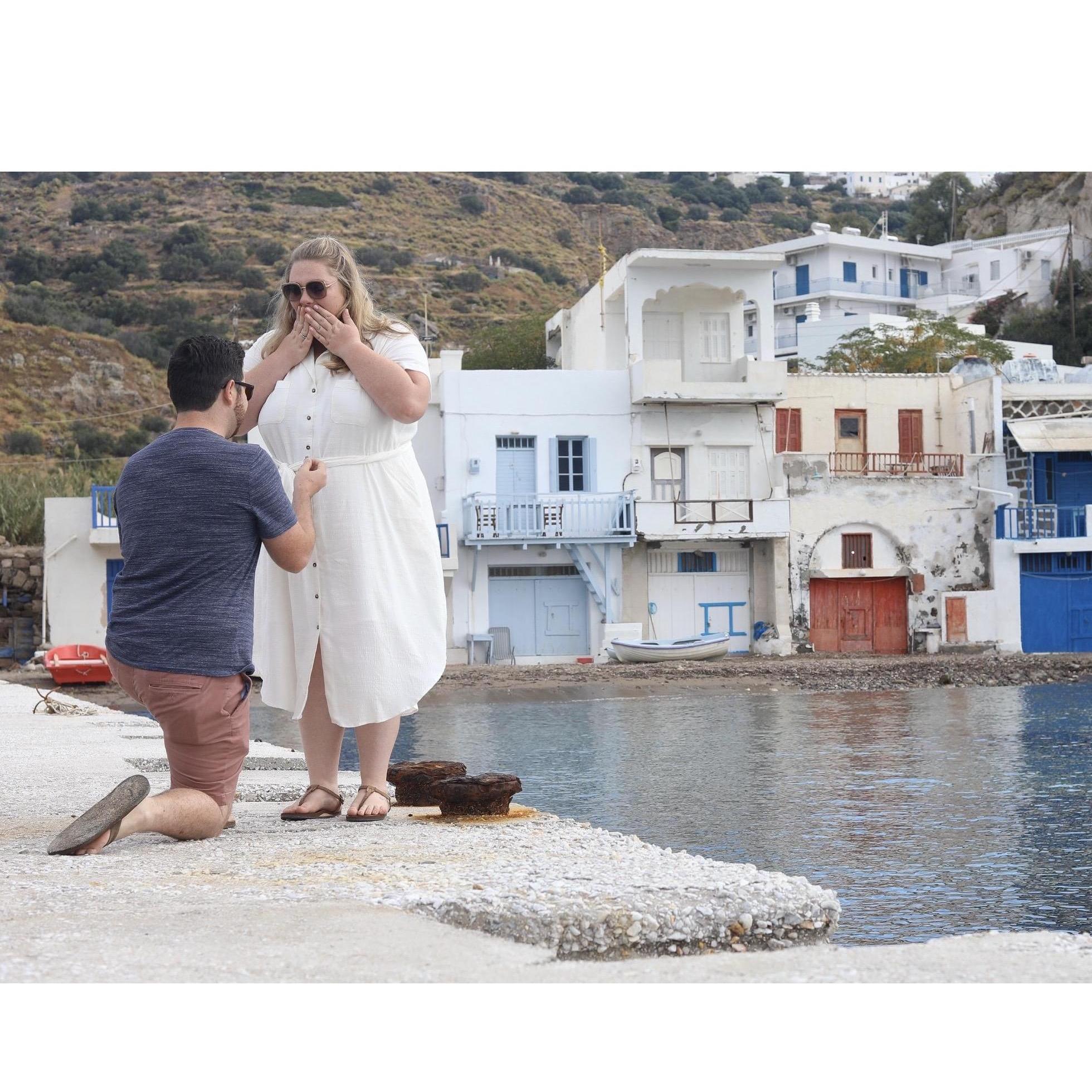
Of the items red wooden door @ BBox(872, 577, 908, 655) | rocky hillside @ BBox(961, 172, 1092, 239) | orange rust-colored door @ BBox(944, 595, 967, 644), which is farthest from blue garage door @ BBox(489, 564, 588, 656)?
rocky hillside @ BBox(961, 172, 1092, 239)

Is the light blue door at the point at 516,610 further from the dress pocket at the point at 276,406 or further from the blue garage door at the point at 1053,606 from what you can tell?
the dress pocket at the point at 276,406

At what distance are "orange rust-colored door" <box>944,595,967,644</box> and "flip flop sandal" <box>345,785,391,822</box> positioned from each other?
26.9 metres

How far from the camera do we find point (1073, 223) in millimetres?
59281

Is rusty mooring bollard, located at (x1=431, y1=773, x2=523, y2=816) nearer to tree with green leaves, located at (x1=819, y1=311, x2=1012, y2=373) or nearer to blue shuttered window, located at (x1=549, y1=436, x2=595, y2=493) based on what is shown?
blue shuttered window, located at (x1=549, y1=436, x2=595, y2=493)

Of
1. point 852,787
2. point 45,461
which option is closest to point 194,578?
point 852,787

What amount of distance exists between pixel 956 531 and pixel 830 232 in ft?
109

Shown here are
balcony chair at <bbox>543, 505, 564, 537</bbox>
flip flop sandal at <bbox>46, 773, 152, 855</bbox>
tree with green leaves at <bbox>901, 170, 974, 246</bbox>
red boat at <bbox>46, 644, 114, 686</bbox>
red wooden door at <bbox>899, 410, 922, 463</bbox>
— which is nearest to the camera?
flip flop sandal at <bbox>46, 773, 152, 855</bbox>

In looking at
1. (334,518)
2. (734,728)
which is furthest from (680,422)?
(334,518)

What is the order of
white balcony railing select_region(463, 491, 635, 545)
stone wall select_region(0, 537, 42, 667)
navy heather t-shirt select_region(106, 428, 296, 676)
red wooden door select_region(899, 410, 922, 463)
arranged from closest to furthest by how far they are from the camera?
navy heather t-shirt select_region(106, 428, 296, 676) → stone wall select_region(0, 537, 42, 667) → white balcony railing select_region(463, 491, 635, 545) → red wooden door select_region(899, 410, 922, 463)

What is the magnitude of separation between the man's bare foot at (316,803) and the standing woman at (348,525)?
0.49ft

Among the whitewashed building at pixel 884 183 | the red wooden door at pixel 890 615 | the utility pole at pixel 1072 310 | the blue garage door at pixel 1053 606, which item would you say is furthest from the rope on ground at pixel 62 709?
the whitewashed building at pixel 884 183

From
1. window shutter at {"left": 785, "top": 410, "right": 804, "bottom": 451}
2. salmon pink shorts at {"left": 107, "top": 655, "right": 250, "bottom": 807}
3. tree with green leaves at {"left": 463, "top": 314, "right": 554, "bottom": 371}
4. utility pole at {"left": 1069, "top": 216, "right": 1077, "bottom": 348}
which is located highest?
utility pole at {"left": 1069, "top": 216, "right": 1077, "bottom": 348}

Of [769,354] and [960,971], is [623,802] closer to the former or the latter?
[960,971]

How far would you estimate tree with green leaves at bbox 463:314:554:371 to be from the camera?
4138cm
